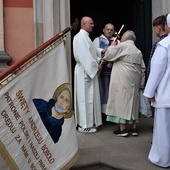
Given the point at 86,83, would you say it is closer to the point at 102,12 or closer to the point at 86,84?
the point at 86,84

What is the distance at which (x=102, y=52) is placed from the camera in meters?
4.50

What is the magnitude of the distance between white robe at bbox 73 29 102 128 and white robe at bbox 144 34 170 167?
1.35 metres

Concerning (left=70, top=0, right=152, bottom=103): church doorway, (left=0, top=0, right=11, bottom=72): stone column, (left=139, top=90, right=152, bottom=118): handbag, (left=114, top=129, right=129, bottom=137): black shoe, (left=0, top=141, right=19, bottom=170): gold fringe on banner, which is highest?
(left=70, top=0, right=152, bottom=103): church doorway

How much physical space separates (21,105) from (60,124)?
457mm

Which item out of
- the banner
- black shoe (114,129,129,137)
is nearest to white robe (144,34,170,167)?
the banner

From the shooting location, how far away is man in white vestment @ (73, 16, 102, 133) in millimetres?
4090

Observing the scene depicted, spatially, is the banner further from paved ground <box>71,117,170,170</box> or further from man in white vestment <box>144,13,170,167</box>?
man in white vestment <box>144,13,170,167</box>

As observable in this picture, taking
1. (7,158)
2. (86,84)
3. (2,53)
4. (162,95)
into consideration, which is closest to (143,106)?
(86,84)

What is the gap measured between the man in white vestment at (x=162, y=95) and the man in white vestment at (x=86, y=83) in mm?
1353

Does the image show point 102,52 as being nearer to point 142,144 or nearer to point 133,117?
point 133,117

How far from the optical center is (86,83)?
418 cm

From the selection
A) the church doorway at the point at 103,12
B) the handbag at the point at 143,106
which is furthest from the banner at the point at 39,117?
the church doorway at the point at 103,12

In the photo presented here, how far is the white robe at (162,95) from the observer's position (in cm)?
285

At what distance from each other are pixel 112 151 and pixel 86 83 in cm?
120
